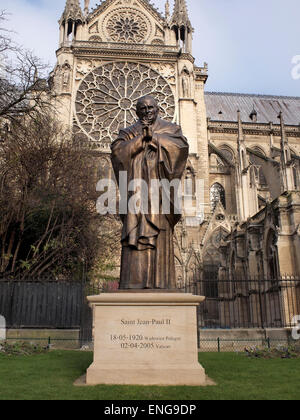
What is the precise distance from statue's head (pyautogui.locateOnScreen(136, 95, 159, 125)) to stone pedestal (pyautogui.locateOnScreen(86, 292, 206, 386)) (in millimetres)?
2633

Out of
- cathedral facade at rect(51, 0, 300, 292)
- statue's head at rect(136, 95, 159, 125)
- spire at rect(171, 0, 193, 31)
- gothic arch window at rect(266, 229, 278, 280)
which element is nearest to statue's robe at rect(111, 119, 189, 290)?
statue's head at rect(136, 95, 159, 125)

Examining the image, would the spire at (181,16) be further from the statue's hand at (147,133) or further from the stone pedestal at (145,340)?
the stone pedestal at (145,340)

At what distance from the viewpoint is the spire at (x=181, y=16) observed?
3534 centimetres

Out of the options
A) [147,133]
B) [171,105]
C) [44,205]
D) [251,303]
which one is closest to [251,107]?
[171,105]

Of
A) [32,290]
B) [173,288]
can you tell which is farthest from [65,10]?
[173,288]

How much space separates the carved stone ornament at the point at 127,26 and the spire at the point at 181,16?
2.63 meters

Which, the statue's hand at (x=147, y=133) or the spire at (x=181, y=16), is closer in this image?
the statue's hand at (x=147, y=133)

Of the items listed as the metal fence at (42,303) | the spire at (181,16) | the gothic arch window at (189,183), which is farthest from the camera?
the spire at (181,16)

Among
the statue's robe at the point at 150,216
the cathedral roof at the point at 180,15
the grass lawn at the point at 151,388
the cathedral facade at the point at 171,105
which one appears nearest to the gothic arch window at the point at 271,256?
the cathedral facade at the point at 171,105

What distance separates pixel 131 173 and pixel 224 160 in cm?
3029

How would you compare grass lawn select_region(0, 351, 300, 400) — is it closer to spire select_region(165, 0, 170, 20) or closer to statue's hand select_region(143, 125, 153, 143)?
statue's hand select_region(143, 125, 153, 143)

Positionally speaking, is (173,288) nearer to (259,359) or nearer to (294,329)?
(259,359)

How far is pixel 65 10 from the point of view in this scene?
34.5 meters
